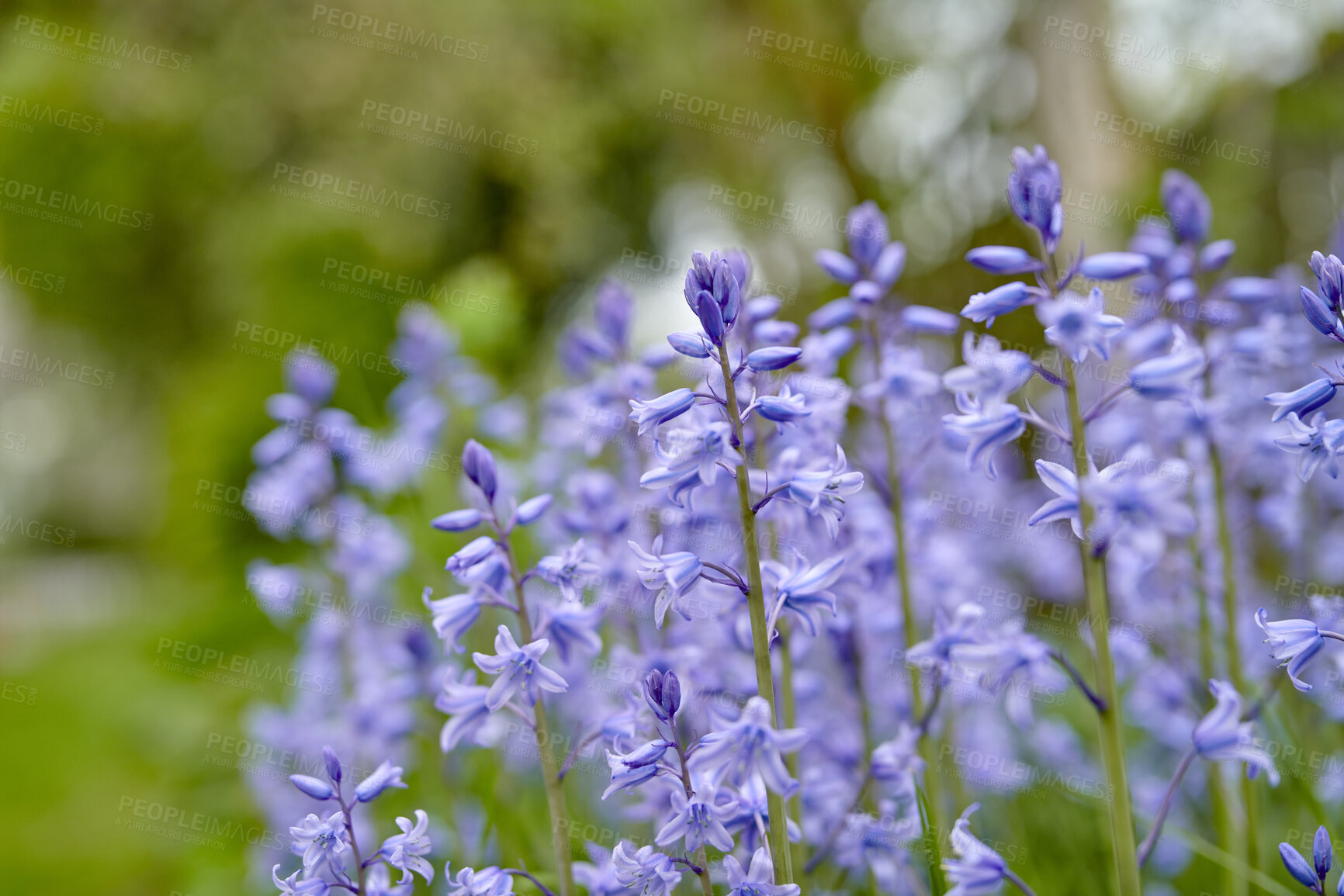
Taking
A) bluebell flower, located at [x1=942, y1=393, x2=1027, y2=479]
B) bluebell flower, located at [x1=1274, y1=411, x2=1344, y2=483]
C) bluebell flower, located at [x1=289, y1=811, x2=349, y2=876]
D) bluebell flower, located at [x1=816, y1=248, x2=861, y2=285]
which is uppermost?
bluebell flower, located at [x1=816, y1=248, x2=861, y2=285]

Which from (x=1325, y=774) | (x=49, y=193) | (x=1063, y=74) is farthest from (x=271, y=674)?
(x=49, y=193)

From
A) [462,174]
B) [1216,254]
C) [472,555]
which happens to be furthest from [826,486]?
[462,174]

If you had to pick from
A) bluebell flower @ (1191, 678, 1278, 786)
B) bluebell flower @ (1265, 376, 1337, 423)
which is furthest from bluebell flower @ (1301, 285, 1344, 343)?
bluebell flower @ (1191, 678, 1278, 786)

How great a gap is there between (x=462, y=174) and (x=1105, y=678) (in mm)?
9816

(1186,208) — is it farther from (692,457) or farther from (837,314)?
(692,457)

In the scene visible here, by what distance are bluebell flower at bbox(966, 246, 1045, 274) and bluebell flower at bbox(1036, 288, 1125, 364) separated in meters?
0.14

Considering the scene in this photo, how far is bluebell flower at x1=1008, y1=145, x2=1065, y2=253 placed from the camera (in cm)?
155

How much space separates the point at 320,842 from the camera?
1468 millimetres

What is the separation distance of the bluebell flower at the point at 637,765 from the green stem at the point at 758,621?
0.19 metres

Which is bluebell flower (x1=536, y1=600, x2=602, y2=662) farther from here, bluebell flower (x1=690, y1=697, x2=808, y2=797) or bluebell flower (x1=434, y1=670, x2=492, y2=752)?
bluebell flower (x1=690, y1=697, x2=808, y2=797)

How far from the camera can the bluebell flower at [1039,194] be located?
1550 millimetres

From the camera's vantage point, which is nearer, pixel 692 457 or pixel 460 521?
pixel 692 457

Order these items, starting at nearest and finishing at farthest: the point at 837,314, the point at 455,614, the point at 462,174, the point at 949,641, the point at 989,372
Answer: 1. the point at 989,372
2. the point at 455,614
3. the point at 949,641
4. the point at 837,314
5. the point at 462,174

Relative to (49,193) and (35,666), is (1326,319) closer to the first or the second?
(35,666)
